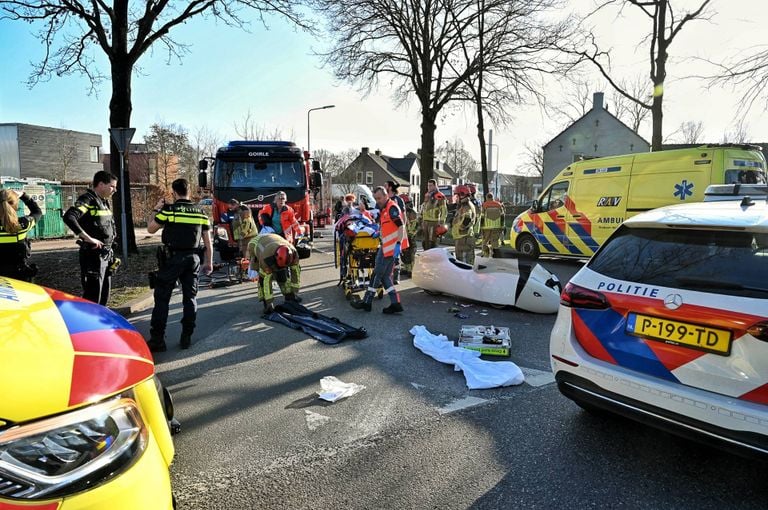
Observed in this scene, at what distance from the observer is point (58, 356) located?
1607 mm

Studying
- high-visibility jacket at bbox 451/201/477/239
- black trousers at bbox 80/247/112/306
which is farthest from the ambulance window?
black trousers at bbox 80/247/112/306

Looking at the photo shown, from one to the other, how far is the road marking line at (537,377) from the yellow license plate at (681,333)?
1586 millimetres

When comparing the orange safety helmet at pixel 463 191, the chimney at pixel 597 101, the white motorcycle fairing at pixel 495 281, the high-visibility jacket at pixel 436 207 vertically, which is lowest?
the white motorcycle fairing at pixel 495 281

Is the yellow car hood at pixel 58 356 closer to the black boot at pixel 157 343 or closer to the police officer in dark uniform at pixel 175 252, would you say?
the police officer in dark uniform at pixel 175 252

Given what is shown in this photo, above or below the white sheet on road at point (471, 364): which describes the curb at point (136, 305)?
above

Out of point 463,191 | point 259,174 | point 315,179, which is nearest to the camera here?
point 463,191

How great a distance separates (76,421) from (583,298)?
275 cm

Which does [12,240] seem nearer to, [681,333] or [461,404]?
[461,404]

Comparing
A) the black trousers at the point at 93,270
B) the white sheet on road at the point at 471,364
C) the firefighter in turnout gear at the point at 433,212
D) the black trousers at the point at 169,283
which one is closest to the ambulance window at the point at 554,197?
the firefighter in turnout gear at the point at 433,212

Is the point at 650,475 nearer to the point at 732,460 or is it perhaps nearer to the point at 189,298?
the point at 732,460

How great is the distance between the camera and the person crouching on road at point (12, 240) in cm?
536

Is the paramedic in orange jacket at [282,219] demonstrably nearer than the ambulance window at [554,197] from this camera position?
Yes

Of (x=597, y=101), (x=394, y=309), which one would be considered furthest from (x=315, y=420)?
(x=597, y=101)

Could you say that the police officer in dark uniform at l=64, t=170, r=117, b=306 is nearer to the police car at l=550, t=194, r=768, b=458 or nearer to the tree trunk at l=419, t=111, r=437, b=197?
the police car at l=550, t=194, r=768, b=458
